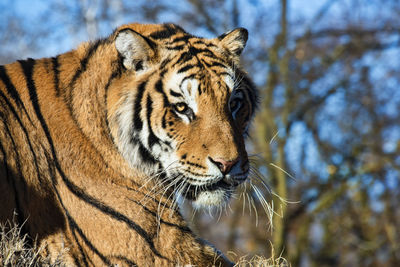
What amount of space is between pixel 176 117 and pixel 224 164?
1.46ft

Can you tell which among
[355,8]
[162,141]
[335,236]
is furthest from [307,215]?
Answer: [162,141]

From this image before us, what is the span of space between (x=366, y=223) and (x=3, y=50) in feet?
42.8

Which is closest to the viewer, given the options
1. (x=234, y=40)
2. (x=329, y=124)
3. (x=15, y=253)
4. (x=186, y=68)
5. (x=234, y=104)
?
(x=15, y=253)

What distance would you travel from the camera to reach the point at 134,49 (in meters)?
3.03

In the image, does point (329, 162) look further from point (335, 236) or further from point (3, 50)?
point (3, 50)

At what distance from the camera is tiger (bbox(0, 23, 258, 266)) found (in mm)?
2713

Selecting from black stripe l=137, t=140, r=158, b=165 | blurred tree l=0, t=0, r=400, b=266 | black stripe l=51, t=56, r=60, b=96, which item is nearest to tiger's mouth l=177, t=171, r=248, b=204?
black stripe l=137, t=140, r=158, b=165

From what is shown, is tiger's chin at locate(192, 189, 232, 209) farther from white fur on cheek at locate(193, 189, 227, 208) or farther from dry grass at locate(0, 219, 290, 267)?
dry grass at locate(0, 219, 290, 267)

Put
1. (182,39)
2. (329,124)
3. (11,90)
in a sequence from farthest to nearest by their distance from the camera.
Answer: (329,124) → (182,39) → (11,90)

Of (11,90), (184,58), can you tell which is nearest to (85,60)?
(11,90)

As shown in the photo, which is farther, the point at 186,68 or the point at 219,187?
the point at 186,68

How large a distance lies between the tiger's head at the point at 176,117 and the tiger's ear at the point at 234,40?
0.32 meters

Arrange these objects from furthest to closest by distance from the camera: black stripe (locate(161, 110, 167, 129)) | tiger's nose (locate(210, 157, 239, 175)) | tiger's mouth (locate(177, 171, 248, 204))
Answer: black stripe (locate(161, 110, 167, 129))
tiger's mouth (locate(177, 171, 248, 204))
tiger's nose (locate(210, 157, 239, 175))

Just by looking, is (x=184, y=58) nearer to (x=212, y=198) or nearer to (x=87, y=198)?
(x=212, y=198)
